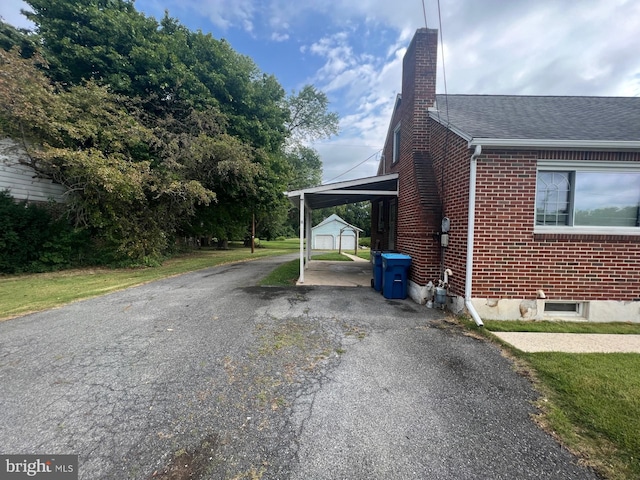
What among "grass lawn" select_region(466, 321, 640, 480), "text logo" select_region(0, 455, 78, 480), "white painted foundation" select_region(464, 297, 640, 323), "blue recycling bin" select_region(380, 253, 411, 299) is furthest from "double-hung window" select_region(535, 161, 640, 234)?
"text logo" select_region(0, 455, 78, 480)

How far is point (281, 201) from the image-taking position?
610 inches

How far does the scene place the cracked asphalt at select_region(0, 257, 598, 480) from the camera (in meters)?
1.97

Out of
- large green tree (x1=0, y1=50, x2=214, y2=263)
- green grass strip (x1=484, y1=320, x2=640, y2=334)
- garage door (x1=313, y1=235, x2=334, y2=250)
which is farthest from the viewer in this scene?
garage door (x1=313, y1=235, x2=334, y2=250)

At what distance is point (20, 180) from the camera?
10609 millimetres

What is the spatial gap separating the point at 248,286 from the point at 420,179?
5.66 metres

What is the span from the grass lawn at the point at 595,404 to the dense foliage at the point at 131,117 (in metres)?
11.5

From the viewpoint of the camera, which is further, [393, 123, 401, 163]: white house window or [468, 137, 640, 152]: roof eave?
[393, 123, 401, 163]: white house window

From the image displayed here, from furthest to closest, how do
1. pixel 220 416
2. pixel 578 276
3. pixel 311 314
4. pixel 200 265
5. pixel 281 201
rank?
pixel 281 201 → pixel 200 265 → pixel 311 314 → pixel 578 276 → pixel 220 416

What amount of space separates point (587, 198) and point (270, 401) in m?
6.40

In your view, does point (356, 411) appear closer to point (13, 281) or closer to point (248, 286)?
point (248, 286)

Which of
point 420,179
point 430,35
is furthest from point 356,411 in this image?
point 430,35

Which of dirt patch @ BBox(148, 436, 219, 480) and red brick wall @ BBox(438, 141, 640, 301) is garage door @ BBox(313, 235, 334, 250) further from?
dirt patch @ BBox(148, 436, 219, 480)

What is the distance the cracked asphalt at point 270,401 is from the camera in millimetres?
1974

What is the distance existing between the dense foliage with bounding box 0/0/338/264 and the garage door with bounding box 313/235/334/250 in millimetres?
17051
